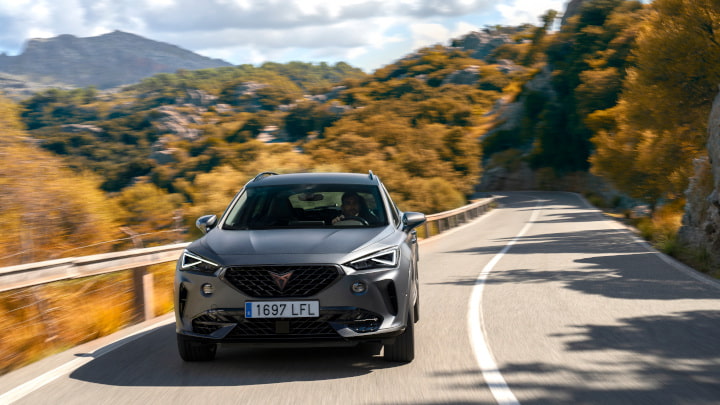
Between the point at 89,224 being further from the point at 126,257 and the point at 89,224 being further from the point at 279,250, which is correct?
the point at 279,250

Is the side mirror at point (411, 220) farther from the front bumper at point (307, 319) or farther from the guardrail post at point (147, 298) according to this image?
the guardrail post at point (147, 298)

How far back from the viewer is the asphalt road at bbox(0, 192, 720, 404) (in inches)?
190

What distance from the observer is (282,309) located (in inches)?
206

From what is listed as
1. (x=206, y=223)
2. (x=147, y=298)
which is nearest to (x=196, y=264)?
(x=206, y=223)

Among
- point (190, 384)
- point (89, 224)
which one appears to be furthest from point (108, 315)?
point (89, 224)

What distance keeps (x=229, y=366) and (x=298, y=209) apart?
1842mm

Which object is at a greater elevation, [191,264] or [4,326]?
[191,264]

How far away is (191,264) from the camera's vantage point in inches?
220

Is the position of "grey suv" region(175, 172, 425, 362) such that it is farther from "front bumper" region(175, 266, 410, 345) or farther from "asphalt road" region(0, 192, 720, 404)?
"asphalt road" region(0, 192, 720, 404)

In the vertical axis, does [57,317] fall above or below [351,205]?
below

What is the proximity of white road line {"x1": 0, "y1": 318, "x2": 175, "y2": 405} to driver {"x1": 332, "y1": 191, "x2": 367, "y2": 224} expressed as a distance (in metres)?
2.33

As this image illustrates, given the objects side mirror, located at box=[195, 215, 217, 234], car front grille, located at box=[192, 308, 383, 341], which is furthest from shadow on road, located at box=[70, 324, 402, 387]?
side mirror, located at box=[195, 215, 217, 234]

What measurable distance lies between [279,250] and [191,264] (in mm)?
714

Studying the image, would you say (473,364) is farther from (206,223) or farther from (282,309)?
(206,223)
